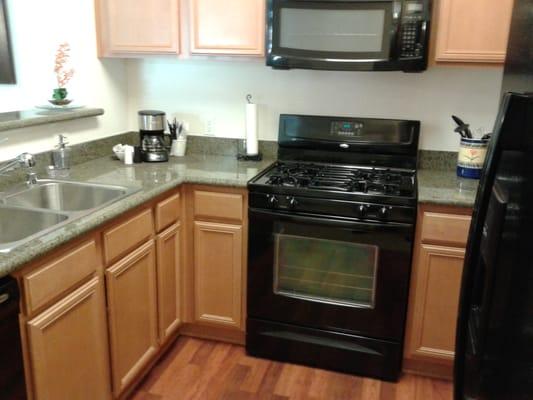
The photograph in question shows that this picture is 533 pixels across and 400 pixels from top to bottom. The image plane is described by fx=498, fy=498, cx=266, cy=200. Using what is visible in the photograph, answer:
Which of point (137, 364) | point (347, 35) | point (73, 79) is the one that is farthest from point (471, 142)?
point (73, 79)

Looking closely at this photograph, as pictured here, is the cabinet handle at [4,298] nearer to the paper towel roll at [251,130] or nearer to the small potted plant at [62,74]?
the small potted plant at [62,74]

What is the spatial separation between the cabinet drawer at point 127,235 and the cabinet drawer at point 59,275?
7cm

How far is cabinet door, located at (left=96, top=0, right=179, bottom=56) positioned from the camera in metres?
2.56

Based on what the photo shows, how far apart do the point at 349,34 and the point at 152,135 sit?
1.17 metres

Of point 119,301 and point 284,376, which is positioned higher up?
point 119,301

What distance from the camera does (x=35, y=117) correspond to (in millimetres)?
2186

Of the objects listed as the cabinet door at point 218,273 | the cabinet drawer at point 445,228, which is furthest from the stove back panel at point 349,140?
the cabinet door at point 218,273

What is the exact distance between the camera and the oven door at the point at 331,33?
7.40 ft

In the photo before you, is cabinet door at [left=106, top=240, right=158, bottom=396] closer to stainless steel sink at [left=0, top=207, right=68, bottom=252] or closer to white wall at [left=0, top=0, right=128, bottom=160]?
stainless steel sink at [left=0, top=207, right=68, bottom=252]

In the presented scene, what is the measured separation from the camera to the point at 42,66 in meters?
2.34

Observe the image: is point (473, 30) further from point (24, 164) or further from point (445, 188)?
point (24, 164)

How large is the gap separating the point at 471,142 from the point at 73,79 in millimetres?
2002

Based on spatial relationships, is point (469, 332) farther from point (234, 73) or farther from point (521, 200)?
point (234, 73)

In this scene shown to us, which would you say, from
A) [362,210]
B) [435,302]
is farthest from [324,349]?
[362,210]
